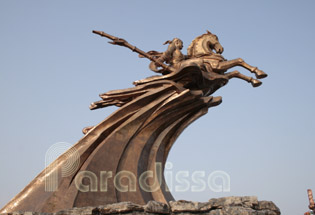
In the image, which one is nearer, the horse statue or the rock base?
the rock base

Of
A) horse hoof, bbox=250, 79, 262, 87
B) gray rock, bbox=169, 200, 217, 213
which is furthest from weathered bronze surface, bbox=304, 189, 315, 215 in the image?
gray rock, bbox=169, 200, 217, 213

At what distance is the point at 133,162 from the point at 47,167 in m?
1.74

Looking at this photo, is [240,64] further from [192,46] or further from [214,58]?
[192,46]

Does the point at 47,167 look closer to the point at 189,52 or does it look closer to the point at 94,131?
the point at 94,131

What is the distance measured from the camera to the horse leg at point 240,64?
953cm

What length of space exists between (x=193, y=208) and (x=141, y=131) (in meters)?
3.18

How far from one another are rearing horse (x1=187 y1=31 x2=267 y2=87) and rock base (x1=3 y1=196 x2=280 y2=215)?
13.3 feet

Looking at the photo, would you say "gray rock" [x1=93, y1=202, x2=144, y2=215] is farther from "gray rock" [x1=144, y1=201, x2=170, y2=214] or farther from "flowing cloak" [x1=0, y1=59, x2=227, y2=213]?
"flowing cloak" [x1=0, y1=59, x2=227, y2=213]

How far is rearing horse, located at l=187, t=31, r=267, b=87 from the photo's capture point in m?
9.64

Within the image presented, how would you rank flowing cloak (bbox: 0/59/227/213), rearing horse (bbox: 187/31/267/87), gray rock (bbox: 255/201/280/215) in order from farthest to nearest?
rearing horse (bbox: 187/31/267/87) < flowing cloak (bbox: 0/59/227/213) < gray rock (bbox: 255/201/280/215)

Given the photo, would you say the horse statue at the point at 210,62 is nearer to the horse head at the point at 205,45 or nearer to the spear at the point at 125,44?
the horse head at the point at 205,45

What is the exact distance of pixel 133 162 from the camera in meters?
8.35

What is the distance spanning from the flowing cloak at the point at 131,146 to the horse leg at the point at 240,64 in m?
0.36

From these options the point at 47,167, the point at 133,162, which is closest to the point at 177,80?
the point at 133,162
